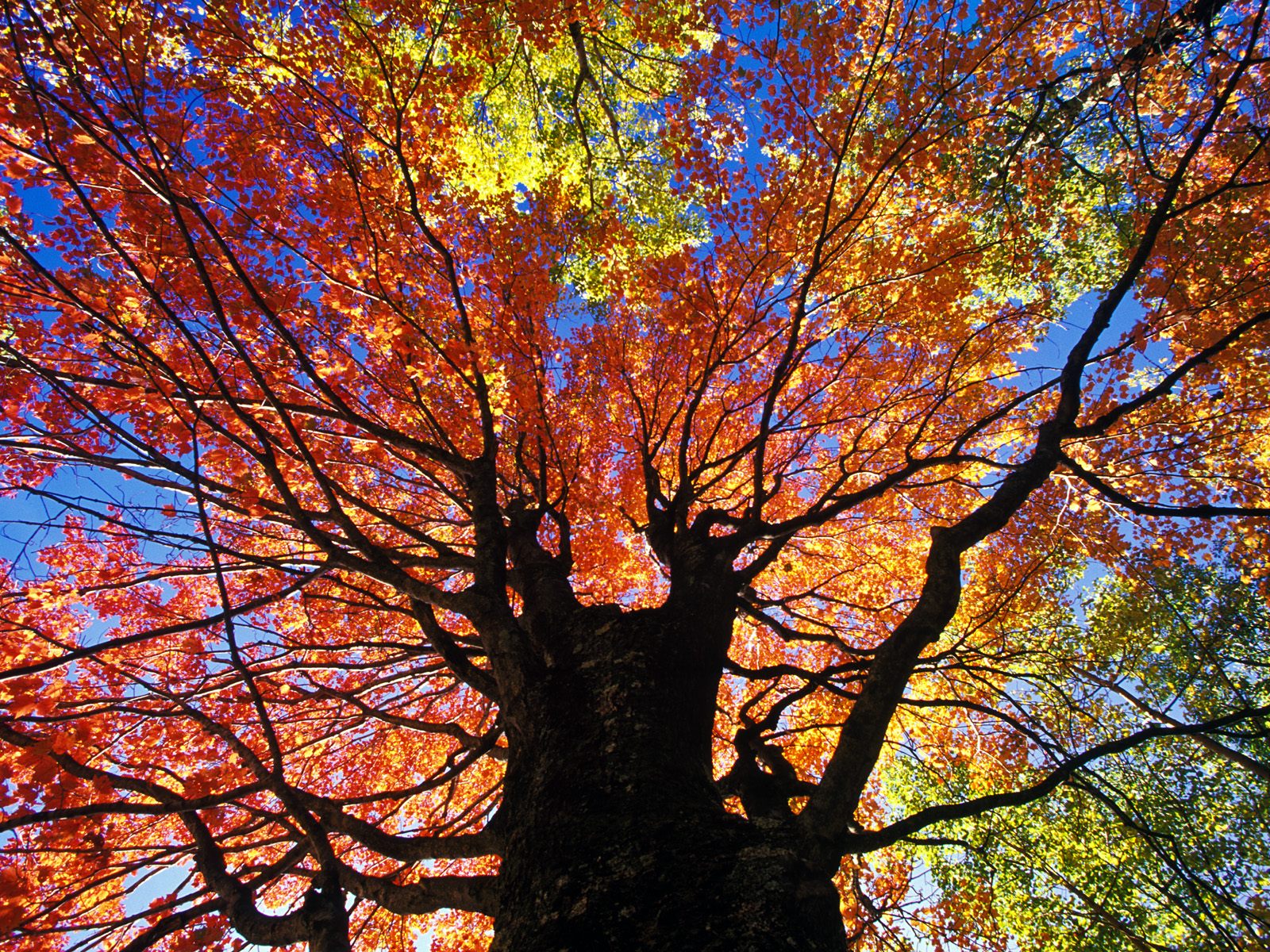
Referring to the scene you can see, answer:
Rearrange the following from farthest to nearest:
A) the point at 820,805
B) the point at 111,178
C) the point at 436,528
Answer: the point at 436,528 → the point at 111,178 → the point at 820,805

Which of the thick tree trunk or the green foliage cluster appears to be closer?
the thick tree trunk

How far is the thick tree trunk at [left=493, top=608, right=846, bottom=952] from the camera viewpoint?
2.19m

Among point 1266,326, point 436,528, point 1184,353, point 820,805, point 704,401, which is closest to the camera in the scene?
point 820,805

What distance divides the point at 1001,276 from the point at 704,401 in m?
5.85

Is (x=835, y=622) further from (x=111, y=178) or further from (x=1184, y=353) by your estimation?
(x=111, y=178)

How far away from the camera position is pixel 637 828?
103 inches

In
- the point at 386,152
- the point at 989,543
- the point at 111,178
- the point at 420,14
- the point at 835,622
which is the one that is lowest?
the point at 835,622

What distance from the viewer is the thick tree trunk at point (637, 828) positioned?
7.20 ft

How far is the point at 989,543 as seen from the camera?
10312 millimetres

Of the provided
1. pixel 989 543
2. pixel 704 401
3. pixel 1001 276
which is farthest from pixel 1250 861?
pixel 704 401

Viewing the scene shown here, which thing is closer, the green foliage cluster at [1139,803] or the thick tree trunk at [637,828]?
the thick tree trunk at [637,828]

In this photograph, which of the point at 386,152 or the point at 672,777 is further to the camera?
the point at 386,152

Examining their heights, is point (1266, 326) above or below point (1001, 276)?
below

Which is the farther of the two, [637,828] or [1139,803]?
[1139,803]
